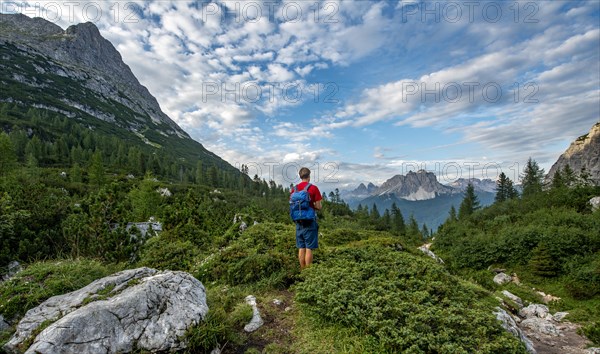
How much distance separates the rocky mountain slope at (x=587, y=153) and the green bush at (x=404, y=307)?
10525 cm

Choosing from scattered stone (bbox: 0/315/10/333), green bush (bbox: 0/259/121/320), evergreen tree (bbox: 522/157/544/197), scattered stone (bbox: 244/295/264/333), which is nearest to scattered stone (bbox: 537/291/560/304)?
scattered stone (bbox: 244/295/264/333)

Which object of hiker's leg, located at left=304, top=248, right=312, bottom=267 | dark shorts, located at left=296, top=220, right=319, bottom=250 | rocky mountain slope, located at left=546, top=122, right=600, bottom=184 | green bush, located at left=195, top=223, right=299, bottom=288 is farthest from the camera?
rocky mountain slope, located at left=546, top=122, right=600, bottom=184

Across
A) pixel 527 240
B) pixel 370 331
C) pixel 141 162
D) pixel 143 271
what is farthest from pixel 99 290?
pixel 141 162

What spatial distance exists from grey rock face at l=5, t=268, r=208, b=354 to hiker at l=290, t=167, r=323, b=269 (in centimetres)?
349

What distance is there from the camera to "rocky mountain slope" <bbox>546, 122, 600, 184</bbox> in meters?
86.1

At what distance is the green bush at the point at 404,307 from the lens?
4734 millimetres

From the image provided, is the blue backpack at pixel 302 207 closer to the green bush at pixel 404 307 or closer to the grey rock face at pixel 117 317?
the green bush at pixel 404 307

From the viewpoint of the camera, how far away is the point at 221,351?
505 cm

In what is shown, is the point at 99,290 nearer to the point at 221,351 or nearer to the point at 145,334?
the point at 145,334

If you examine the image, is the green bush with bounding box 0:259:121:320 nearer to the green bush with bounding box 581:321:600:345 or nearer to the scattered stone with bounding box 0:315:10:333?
the scattered stone with bounding box 0:315:10:333

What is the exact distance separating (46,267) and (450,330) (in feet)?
28.5

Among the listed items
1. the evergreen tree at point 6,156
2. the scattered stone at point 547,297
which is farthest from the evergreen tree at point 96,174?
the scattered stone at point 547,297

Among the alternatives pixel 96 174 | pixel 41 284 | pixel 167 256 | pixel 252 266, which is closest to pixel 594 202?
pixel 252 266

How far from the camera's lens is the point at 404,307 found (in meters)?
5.49
